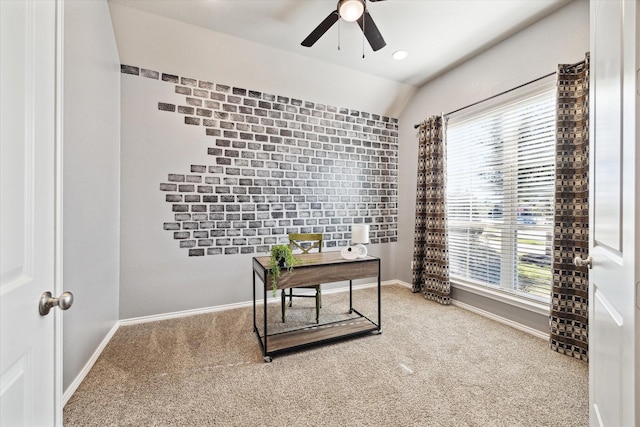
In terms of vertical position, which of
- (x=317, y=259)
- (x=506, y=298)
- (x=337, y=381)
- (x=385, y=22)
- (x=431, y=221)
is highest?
(x=385, y=22)

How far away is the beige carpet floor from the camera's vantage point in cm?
153

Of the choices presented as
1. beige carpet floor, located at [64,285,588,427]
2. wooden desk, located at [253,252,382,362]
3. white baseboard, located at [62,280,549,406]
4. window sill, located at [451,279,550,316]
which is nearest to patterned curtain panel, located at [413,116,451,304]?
window sill, located at [451,279,550,316]

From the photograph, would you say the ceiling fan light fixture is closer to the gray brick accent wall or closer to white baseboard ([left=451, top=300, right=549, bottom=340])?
the gray brick accent wall

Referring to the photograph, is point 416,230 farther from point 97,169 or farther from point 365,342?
point 97,169

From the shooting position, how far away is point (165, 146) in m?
2.81

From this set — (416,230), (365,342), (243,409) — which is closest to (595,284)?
(365,342)

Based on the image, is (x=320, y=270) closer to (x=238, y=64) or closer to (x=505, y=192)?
(x=505, y=192)

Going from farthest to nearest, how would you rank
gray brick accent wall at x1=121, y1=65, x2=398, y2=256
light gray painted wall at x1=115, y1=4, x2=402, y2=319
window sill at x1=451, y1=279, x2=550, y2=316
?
gray brick accent wall at x1=121, y1=65, x2=398, y2=256 → light gray painted wall at x1=115, y1=4, x2=402, y2=319 → window sill at x1=451, y1=279, x2=550, y2=316

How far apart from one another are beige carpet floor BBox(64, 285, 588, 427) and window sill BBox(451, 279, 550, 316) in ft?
0.85

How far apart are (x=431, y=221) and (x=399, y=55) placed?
1.98m

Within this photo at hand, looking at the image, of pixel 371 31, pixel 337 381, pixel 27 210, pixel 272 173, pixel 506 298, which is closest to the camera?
pixel 27 210

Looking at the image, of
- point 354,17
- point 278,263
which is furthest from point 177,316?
point 354,17

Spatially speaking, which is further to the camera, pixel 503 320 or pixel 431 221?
pixel 431 221

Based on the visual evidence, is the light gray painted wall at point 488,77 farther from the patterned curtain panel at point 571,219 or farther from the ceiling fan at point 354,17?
the ceiling fan at point 354,17
